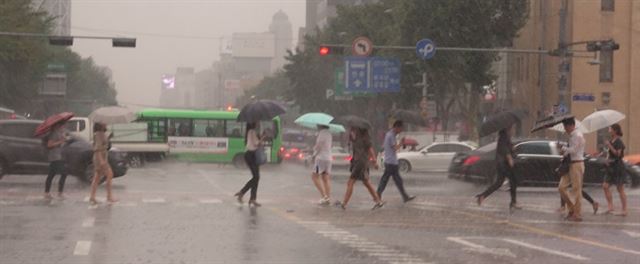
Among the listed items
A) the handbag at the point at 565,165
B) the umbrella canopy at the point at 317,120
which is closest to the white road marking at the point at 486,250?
the handbag at the point at 565,165

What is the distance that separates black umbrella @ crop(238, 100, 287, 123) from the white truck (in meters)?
21.7

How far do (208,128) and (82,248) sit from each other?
1323 inches

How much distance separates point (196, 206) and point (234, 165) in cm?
2677

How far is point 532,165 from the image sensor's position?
25.3 metres

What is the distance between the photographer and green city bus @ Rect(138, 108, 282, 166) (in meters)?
44.8

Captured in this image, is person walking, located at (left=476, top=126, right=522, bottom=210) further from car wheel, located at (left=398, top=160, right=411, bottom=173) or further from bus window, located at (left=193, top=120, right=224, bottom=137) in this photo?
bus window, located at (left=193, top=120, right=224, bottom=137)

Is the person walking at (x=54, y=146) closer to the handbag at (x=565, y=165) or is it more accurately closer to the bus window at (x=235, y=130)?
the handbag at (x=565, y=165)

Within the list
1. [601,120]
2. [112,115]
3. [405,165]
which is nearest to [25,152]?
[112,115]

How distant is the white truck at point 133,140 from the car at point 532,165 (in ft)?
59.9

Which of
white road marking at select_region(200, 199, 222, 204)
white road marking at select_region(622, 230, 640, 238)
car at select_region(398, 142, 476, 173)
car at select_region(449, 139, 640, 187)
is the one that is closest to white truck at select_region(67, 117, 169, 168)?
car at select_region(398, 142, 476, 173)

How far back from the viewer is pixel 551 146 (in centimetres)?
2564

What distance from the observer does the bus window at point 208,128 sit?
45.4 m

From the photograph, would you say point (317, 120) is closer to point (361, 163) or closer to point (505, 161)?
point (361, 163)

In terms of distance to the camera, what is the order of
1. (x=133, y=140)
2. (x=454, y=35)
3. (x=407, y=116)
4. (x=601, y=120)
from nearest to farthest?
(x=601, y=120) → (x=407, y=116) → (x=133, y=140) → (x=454, y=35)
